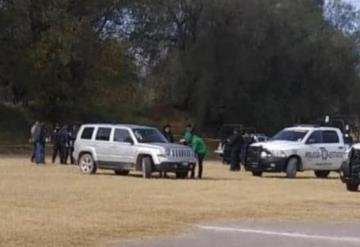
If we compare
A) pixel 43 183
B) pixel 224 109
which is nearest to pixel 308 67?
pixel 224 109

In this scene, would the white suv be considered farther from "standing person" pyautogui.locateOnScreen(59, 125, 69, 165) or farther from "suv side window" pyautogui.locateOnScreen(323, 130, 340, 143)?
"standing person" pyautogui.locateOnScreen(59, 125, 69, 165)

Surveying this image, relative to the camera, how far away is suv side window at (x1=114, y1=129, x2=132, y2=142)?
32.5 metres

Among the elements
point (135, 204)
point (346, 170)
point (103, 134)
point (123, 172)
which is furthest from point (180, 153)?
point (135, 204)

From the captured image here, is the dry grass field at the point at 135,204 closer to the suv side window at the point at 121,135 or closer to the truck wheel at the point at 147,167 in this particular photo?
the truck wheel at the point at 147,167

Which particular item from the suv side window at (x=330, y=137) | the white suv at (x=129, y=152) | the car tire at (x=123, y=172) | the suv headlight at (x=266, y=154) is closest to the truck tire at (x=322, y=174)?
the suv side window at (x=330, y=137)

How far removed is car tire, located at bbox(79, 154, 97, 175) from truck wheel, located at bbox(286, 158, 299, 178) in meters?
6.77

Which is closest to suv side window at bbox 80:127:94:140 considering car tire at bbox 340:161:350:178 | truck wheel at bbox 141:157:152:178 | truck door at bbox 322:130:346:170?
truck wheel at bbox 141:157:152:178

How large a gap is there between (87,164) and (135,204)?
13.0m

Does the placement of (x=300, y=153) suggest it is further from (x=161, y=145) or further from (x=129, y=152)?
(x=129, y=152)

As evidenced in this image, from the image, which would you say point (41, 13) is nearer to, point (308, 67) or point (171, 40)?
point (171, 40)

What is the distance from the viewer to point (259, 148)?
34938 millimetres

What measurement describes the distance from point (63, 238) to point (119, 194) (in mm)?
8965

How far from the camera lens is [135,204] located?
20719 millimetres

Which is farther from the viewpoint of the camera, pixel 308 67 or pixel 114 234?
pixel 308 67
